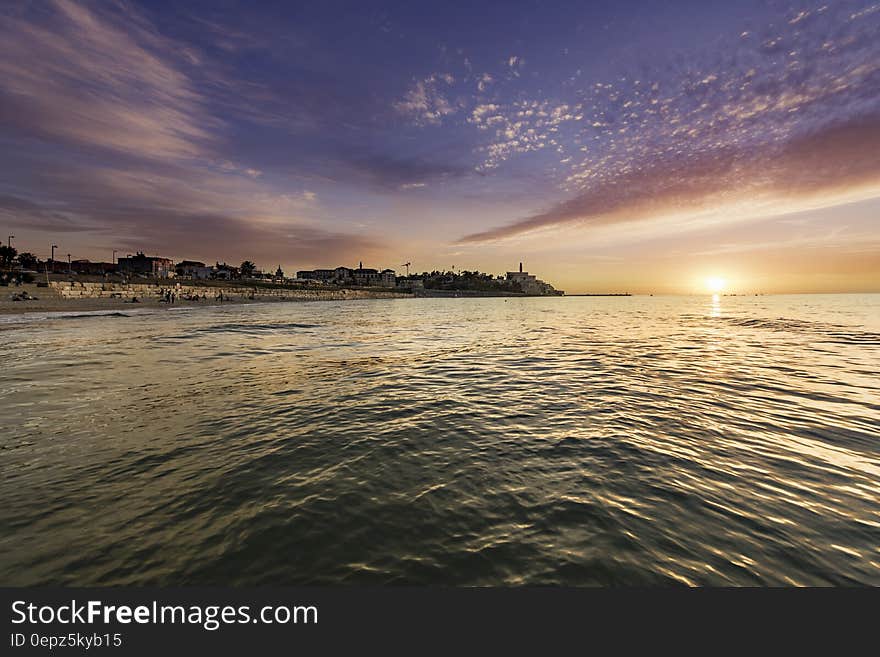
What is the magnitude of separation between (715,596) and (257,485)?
6.79 metres

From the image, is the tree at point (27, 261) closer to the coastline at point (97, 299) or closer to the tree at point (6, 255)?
the tree at point (6, 255)

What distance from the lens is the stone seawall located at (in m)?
67.4

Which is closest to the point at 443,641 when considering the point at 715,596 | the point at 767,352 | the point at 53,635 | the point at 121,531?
the point at 715,596

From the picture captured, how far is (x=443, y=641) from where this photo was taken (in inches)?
136

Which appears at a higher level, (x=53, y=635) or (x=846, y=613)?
Answer: (x=846, y=613)

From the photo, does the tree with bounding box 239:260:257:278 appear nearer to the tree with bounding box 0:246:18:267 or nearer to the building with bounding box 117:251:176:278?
the building with bounding box 117:251:176:278

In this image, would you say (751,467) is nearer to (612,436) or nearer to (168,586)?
(612,436)

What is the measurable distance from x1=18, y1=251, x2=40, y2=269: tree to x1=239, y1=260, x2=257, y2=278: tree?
264 feet

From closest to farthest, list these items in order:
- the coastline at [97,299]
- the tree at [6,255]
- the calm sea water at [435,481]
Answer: the calm sea water at [435,481] → the coastline at [97,299] → the tree at [6,255]

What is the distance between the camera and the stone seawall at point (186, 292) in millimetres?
67375

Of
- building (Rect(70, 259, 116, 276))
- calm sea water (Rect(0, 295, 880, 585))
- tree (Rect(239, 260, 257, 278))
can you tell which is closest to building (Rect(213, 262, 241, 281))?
tree (Rect(239, 260, 257, 278))

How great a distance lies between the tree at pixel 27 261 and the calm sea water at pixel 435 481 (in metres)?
149

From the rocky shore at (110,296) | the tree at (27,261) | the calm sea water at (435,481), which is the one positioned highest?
the tree at (27,261)

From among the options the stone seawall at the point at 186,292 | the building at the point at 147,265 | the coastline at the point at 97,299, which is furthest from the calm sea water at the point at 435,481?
the building at the point at 147,265
